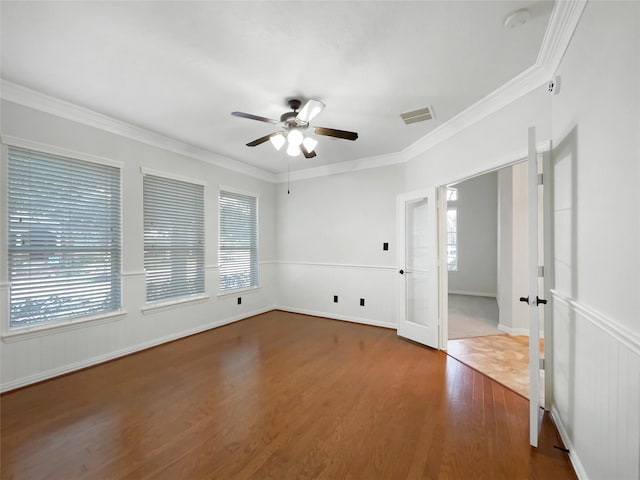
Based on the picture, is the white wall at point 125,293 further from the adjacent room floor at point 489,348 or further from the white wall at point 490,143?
the adjacent room floor at point 489,348

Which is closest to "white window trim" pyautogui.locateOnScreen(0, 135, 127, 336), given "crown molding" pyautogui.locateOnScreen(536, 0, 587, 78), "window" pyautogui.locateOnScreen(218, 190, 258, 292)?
"window" pyautogui.locateOnScreen(218, 190, 258, 292)

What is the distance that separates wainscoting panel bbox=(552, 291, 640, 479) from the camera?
3.70 ft

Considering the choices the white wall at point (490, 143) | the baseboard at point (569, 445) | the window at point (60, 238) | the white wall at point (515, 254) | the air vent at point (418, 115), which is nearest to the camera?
the baseboard at point (569, 445)

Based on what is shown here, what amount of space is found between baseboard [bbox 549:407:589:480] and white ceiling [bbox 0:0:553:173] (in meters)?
2.61

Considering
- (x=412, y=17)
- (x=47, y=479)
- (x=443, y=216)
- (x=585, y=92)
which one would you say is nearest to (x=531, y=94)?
(x=585, y=92)

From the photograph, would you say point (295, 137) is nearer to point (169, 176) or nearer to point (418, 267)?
point (169, 176)

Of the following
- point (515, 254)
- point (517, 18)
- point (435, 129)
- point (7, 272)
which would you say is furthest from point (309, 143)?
point (515, 254)

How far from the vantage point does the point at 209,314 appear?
445 cm

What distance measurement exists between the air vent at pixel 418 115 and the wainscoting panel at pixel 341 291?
225cm

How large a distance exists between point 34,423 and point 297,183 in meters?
4.52

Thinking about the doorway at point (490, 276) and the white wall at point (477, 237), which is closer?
the doorway at point (490, 276)

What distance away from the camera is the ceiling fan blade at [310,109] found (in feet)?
7.95

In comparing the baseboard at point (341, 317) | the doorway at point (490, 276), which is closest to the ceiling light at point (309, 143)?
the doorway at point (490, 276)

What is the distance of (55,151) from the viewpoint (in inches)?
112
